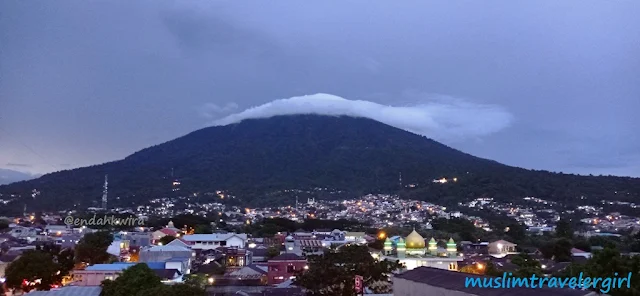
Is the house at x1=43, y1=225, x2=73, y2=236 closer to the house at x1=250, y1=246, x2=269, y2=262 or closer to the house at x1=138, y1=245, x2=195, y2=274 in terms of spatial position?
the house at x1=138, y1=245, x2=195, y2=274

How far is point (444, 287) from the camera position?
506 inches

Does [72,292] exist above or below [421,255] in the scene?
below

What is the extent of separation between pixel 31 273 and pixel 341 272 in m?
12.9

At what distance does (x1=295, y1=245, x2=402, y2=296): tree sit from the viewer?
17.1 metres

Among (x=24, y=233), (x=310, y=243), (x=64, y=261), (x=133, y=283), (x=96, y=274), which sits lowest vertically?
(x=96, y=274)

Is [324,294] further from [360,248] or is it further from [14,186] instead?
[14,186]

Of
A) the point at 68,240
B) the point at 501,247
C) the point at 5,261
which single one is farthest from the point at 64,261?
the point at 501,247

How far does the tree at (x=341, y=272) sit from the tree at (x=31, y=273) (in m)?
11.1

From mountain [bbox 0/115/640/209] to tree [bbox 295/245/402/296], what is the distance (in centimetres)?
6781

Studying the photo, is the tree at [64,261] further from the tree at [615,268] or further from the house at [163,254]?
the tree at [615,268]

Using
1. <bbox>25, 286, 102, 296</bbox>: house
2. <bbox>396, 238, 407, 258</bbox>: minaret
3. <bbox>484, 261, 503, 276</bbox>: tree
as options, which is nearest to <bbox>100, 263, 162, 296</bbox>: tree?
<bbox>25, 286, 102, 296</bbox>: house

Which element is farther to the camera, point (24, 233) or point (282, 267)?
point (24, 233)

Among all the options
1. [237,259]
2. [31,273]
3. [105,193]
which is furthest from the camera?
[105,193]

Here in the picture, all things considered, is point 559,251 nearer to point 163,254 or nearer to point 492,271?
point 492,271
